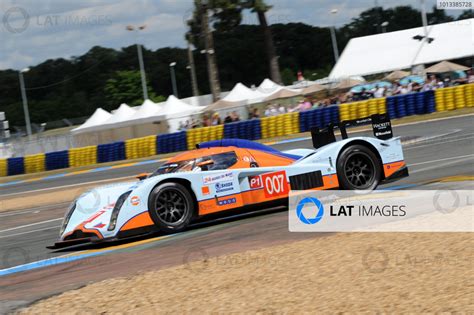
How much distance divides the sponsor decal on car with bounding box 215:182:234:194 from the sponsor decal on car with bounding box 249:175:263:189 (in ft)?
0.87

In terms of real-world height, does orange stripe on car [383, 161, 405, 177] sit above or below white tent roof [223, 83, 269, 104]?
below

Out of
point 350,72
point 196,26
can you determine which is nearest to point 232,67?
point 196,26

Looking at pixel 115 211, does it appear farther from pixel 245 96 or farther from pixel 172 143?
pixel 245 96

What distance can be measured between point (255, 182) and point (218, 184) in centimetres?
51

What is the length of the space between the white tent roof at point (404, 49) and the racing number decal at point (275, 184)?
95.6 feet

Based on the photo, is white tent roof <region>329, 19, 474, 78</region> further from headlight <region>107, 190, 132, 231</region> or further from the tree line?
the tree line

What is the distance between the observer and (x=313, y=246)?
284 inches

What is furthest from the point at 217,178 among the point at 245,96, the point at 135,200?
the point at 245,96

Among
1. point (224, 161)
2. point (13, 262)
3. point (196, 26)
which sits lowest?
point (13, 262)

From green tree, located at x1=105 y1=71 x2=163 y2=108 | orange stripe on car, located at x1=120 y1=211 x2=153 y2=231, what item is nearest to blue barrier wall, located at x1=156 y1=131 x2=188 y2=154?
orange stripe on car, located at x1=120 y1=211 x2=153 y2=231

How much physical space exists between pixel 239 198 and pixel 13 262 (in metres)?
3.05

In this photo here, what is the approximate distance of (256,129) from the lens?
89.6 feet

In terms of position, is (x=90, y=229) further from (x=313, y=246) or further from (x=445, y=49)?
(x=445, y=49)

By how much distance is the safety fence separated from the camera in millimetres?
25266
